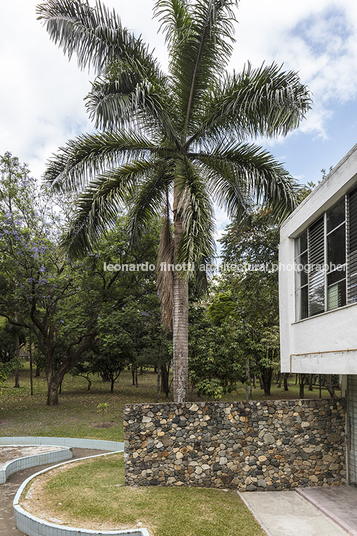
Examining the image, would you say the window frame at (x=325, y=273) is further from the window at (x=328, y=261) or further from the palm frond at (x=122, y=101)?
the palm frond at (x=122, y=101)

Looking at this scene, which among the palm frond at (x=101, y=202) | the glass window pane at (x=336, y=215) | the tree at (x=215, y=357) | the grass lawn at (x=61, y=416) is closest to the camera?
the glass window pane at (x=336, y=215)

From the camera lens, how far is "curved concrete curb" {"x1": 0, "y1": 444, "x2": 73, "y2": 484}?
28.9ft

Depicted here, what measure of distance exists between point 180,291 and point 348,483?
5.13m

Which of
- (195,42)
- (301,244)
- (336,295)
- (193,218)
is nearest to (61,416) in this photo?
(193,218)

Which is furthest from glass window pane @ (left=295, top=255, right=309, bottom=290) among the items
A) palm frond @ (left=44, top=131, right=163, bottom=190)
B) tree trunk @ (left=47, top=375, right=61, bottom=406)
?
tree trunk @ (left=47, top=375, right=61, bottom=406)

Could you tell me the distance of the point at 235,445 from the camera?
785cm

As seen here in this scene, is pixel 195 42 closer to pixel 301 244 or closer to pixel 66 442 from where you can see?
pixel 301 244

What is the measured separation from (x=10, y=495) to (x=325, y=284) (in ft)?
23.3

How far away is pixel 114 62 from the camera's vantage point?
907 cm

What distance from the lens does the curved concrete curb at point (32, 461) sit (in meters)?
8.80

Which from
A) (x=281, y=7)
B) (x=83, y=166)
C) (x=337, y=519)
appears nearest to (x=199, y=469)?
(x=337, y=519)

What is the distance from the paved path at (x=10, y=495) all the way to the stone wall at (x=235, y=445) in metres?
2.03

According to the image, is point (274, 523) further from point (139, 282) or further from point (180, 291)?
point (139, 282)

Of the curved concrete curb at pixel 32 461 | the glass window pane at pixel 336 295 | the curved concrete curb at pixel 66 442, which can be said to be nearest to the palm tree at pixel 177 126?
the glass window pane at pixel 336 295
